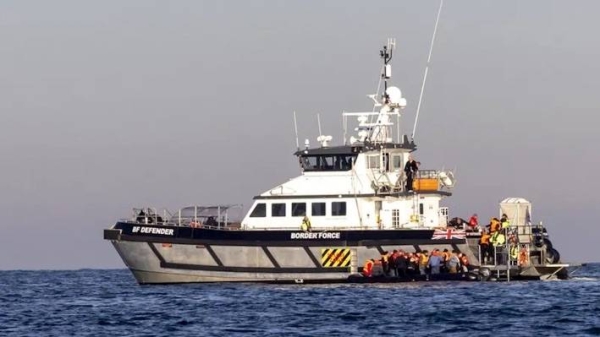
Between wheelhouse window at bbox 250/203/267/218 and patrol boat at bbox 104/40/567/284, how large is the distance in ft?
0.12

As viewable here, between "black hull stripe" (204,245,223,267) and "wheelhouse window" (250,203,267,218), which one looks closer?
"black hull stripe" (204,245,223,267)

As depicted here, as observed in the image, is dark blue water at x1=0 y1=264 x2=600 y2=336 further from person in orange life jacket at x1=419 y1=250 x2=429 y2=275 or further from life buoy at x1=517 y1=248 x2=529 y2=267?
life buoy at x1=517 y1=248 x2=529 y2=267

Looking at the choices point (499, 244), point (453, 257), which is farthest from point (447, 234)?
point (499, 244)

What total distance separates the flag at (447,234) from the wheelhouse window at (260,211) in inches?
240

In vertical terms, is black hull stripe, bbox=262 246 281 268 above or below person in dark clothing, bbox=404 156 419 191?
below

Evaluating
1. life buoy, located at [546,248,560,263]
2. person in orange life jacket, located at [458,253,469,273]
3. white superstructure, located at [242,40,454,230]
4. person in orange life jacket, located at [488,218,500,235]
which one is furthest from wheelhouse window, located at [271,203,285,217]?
life buoy, located at [546,248,560,263]

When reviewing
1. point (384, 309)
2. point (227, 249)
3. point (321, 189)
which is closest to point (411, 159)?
point (321, 189)

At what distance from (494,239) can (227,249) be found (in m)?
9.12

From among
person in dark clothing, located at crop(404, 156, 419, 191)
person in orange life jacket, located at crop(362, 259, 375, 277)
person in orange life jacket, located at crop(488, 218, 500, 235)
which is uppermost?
person in dark clothing, located at crop(404, 156, 419, 191)

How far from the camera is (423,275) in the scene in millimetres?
47875

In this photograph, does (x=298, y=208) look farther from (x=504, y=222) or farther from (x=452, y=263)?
(x=504, y=222)

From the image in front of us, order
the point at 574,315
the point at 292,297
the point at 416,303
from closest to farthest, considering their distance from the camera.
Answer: the point at 574,315 → the point at 416,303 → the point at 292,297

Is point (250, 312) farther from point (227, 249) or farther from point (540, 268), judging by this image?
point (540, 268)

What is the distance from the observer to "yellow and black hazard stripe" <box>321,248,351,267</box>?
48.8 m
